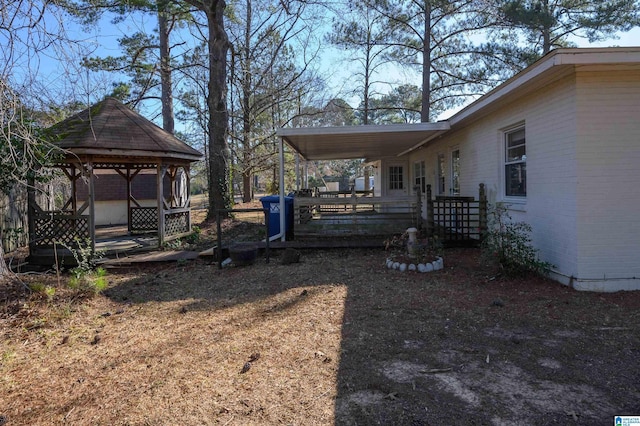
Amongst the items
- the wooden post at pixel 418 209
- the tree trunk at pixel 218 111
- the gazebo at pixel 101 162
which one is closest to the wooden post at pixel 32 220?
the gazebo at pixel 101 162

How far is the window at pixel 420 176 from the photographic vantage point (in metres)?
13.6

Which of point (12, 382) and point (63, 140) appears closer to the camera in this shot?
point (12, 382)

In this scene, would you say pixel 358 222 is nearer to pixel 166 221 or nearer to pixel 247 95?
pixel 166 221

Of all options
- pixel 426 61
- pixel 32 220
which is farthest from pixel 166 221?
pixel 426 61

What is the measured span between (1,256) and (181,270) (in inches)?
120

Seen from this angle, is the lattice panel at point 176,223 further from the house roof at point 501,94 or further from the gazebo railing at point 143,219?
the house roof at point 501,94

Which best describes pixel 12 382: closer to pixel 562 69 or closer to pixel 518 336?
pixel 518 336

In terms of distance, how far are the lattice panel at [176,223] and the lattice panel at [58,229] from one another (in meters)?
1.76

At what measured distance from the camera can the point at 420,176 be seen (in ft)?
45.8

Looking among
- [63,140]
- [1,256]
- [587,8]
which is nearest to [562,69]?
[1,256]

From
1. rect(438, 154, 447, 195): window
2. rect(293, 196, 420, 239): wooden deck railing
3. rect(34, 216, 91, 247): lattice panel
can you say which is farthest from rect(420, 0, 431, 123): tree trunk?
rect(34, 216, 91, 247): lattice panel

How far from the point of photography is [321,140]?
948cm

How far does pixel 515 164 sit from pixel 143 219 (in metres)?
10.0

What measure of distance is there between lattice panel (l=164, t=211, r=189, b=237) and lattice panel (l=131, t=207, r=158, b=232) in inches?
75.2
